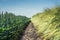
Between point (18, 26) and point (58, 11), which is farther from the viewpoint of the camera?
point (18, 26)

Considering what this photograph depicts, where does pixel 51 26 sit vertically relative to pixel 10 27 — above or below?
below

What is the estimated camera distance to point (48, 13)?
946 cm

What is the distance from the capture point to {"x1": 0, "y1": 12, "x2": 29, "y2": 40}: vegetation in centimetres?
1118

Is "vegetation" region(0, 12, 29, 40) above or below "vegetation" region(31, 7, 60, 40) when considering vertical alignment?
above

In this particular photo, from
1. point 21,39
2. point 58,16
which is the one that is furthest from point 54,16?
point 21,39

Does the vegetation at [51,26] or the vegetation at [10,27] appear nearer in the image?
the vegetation at [51,26]

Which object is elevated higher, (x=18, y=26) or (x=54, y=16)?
(x=18, y=26)

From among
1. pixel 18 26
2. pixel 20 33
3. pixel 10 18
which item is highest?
pixel 10 18

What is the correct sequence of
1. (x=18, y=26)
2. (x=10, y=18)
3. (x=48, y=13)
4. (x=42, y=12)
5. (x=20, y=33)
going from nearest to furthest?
(x=48, y=13), (x=42, y=12), (x=20, y=33), (x=18, y=26), (x=10, y=18)

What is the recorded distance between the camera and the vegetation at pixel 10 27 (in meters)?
11.2

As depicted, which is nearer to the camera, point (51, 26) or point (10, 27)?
point (51, 26)

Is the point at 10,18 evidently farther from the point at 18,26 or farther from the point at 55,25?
the point at 55,25

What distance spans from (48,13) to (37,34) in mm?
968

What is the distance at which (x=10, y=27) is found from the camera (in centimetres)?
1237
